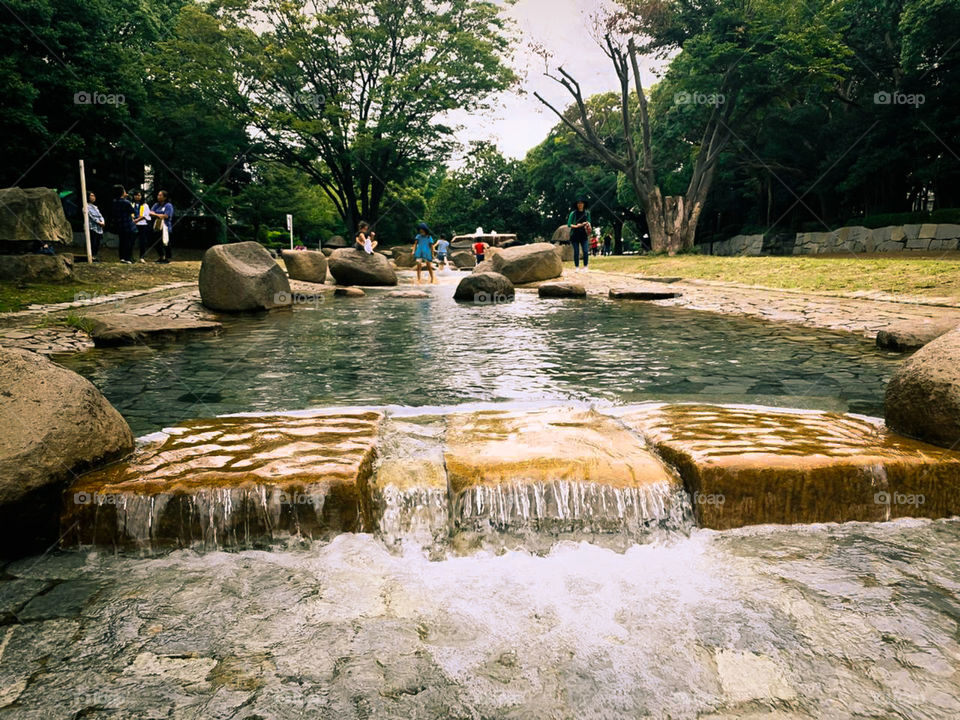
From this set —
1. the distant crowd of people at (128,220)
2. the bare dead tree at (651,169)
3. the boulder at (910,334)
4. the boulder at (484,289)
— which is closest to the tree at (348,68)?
the bare dead tree at (651,169)

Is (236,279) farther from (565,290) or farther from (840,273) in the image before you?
(840,273)

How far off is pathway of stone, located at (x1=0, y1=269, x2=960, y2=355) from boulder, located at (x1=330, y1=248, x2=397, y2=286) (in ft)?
11.6

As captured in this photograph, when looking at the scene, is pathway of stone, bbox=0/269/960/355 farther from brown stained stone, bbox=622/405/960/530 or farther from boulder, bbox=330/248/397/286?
brown stained stone, bbox=622/405/960/530

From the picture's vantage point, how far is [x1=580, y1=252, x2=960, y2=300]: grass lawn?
9945 millimetres

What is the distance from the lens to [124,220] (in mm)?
15250

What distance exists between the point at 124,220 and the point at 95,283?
176 inches

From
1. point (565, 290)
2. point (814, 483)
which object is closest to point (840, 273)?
point (565, 290)

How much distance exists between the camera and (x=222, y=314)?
414 inches

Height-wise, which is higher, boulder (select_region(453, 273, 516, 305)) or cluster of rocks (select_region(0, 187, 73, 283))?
cluster of rocks (select_region(0, 187, 73, 283))

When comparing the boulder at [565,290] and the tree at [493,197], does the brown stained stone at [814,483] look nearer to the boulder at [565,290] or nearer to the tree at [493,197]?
the boulder at [565,290]

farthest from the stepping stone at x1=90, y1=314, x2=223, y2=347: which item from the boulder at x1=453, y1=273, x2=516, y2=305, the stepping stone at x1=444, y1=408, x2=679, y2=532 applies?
the boulder at x1=453, y1=273, x2=516, y2=305

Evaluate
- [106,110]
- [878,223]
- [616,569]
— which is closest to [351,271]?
[106,110]

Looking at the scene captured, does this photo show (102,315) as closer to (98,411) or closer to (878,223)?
(98,411)

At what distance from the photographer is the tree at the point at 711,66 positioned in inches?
824
